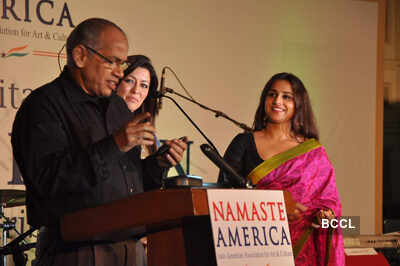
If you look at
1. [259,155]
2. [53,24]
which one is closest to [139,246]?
[259,155]

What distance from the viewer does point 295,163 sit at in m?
2.99

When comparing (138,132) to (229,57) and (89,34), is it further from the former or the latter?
(229,57)

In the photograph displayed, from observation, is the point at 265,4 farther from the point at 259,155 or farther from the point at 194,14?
the point at 259,155

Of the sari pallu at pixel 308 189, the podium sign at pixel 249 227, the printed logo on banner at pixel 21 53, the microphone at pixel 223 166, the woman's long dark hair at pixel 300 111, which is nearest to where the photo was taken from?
the podium sign at pixel 249 227

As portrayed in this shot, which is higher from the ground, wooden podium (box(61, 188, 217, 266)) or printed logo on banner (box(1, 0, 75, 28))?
printed logo on banner (box(1, 0, 75, 28))

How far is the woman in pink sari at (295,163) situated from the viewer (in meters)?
2.84

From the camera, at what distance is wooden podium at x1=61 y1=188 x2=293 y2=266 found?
1247mm

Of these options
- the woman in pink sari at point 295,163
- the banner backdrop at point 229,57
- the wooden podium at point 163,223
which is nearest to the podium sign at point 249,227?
the wooden podium at point 163,223

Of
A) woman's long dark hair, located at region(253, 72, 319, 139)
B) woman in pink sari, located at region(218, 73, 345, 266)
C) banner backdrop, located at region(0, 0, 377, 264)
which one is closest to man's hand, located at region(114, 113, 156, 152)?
woman in pink sari, located at region(218, 73, 345, 266)

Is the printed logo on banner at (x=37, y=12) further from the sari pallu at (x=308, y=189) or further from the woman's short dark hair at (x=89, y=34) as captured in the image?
the woman's short dark hair at (x=89, y=34)

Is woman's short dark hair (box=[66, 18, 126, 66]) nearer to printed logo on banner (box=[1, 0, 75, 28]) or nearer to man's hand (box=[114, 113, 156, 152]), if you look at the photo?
man's hand (box=[114, 113, 156, 152])

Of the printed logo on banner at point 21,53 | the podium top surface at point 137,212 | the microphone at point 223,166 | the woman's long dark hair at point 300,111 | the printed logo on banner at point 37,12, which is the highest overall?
the printed logo on banner at point 37,12

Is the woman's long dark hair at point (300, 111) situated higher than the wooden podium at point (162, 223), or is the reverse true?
the woman's long dark hair at point (300, 111)

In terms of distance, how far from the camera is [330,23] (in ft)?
15.1
